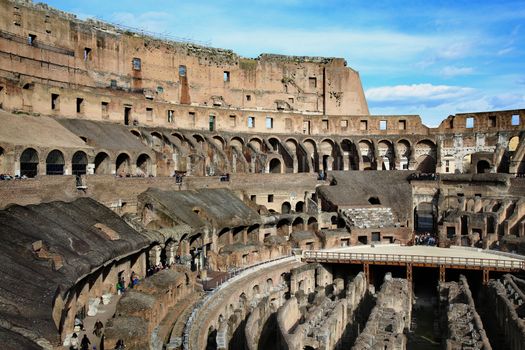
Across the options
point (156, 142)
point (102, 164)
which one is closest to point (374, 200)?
point (156, 142)

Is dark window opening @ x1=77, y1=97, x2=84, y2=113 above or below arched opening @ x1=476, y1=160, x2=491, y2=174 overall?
above

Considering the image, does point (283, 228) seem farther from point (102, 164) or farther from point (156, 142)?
point (102, 164)

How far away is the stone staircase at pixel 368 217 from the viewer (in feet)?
133

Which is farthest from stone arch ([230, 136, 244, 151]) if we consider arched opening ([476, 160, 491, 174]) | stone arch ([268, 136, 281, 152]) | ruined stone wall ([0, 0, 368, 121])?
arched opening ([476, 160, 491, 174])

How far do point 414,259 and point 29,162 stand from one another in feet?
78.8

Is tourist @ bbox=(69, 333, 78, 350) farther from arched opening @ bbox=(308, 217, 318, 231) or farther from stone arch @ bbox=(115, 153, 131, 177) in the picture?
arched opening @ bbox=(308, 217, 318, 231)

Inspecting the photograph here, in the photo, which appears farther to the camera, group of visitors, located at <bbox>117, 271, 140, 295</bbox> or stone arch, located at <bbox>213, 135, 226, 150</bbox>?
stone arch, located at <bbox>213, 135, 226, 150</bbox>

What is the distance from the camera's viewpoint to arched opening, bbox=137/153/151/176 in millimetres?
38066

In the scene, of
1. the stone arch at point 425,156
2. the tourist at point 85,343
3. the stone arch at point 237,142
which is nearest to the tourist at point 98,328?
the tourist at point 85,343

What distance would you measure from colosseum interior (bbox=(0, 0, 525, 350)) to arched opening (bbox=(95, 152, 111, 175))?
0.47 ft

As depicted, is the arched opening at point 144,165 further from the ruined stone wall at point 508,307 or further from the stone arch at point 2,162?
the ruined stone wall at point 508,307

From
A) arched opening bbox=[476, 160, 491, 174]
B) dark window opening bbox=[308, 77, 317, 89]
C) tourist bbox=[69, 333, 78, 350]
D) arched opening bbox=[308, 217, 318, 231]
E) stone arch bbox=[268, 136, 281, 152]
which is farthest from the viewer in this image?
dark window opening bbox=[308, 77, 317, 89]

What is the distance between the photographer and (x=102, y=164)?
35.0m

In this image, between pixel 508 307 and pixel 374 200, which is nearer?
pixel 508 307
